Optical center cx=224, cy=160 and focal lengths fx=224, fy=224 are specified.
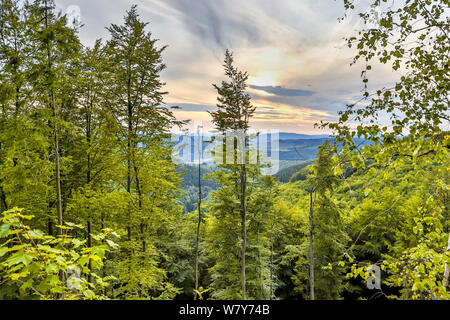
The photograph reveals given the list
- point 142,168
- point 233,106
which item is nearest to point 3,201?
point 142,168

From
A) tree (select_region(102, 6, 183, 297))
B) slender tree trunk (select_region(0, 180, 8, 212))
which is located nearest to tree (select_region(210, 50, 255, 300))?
tree (select_region(102, 6, 183, 297))

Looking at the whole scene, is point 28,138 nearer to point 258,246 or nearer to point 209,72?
point 209,72

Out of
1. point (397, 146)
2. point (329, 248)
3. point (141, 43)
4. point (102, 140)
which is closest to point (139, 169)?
point (102, 140)

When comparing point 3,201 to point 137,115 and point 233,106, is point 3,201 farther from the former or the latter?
point 233,106

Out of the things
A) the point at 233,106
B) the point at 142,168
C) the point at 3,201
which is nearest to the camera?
the point at 3,201

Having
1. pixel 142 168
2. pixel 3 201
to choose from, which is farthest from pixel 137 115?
pixel 3 201

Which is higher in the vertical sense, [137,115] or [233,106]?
[233,106]

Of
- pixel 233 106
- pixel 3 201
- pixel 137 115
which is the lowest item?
pixel 3 201

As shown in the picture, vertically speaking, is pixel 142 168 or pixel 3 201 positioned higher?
pixel 142 168

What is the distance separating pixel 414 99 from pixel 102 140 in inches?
380

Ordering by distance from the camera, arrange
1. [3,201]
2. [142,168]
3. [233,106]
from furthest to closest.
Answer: [233,106]
[142,168]
[3,201]

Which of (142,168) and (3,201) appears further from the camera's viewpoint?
(142,168)

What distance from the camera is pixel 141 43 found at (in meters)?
9.84

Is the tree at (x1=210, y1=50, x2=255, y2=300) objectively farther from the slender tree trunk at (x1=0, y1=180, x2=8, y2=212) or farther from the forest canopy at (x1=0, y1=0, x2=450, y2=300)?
the slender tree trunk at (x1=0, y1=180, x2=8, y2=212)
